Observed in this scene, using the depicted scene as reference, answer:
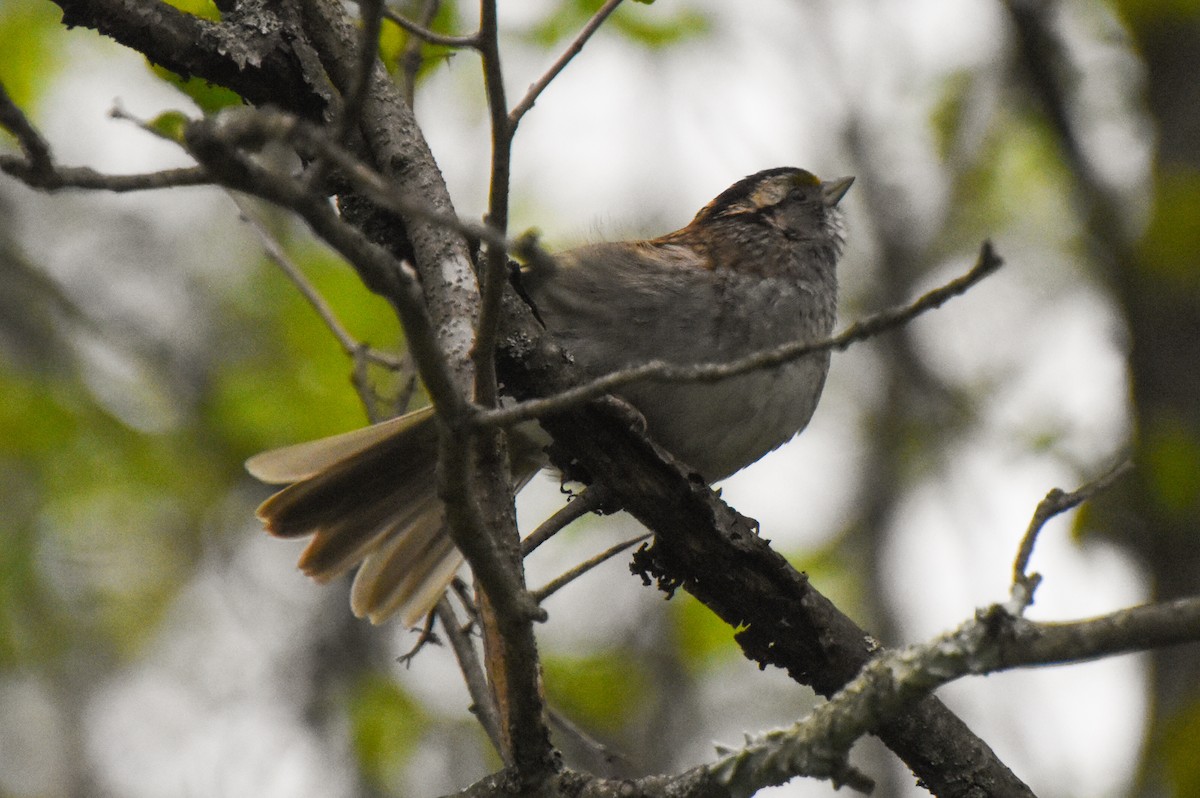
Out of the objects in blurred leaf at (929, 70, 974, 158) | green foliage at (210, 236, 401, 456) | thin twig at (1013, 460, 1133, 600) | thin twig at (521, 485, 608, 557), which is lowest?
thin twig at (1013, 460, 1133, 600)

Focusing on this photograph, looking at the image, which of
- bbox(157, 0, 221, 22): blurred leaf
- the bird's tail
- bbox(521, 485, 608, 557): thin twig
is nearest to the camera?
bbox(521, 485, 608, 557): thin twig

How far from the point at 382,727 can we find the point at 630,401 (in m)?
3.23

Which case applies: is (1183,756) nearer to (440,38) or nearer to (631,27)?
(440,38)

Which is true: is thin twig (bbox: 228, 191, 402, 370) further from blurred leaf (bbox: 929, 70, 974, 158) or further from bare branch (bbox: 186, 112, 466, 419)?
blurred leaf (bbox: 929, 70, 974, 158)

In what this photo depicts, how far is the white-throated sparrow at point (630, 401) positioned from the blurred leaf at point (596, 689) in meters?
2.60

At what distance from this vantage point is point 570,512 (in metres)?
2.61

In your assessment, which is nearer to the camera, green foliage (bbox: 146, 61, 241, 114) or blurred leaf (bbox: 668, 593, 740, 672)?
green foliage (bbox: 146, 61, 241, 114)

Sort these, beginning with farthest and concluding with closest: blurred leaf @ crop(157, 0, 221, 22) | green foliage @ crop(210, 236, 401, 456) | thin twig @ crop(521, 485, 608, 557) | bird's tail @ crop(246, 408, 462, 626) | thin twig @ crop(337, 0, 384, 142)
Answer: green foliage @ crop(210, 236, 401, 456), bird's tail @ crop(246, 408, 462, 626), blurred leaf @ crop(157, 0, 221, 22), thin twig @ crop(521, 485, 608, 557), thin twig @ crop(337, 0, 384, 142)

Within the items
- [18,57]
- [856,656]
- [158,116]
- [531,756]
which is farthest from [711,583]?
[18,57]

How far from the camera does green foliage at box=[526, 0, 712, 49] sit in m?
5.36

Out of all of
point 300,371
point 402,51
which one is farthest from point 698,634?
point 402,51

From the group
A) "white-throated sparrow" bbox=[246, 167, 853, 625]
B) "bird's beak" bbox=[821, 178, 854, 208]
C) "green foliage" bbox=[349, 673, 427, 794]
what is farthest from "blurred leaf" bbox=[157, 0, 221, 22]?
"green foliage" bbox=[349, 673, 427, 794]

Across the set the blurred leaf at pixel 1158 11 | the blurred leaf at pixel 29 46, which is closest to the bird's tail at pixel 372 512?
the blurred leaf at pixel 29 46

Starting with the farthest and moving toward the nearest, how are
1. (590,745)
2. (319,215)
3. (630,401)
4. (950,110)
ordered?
1. (950,110)
2. (630,401)
3. (590,745)
4. (319,215)
